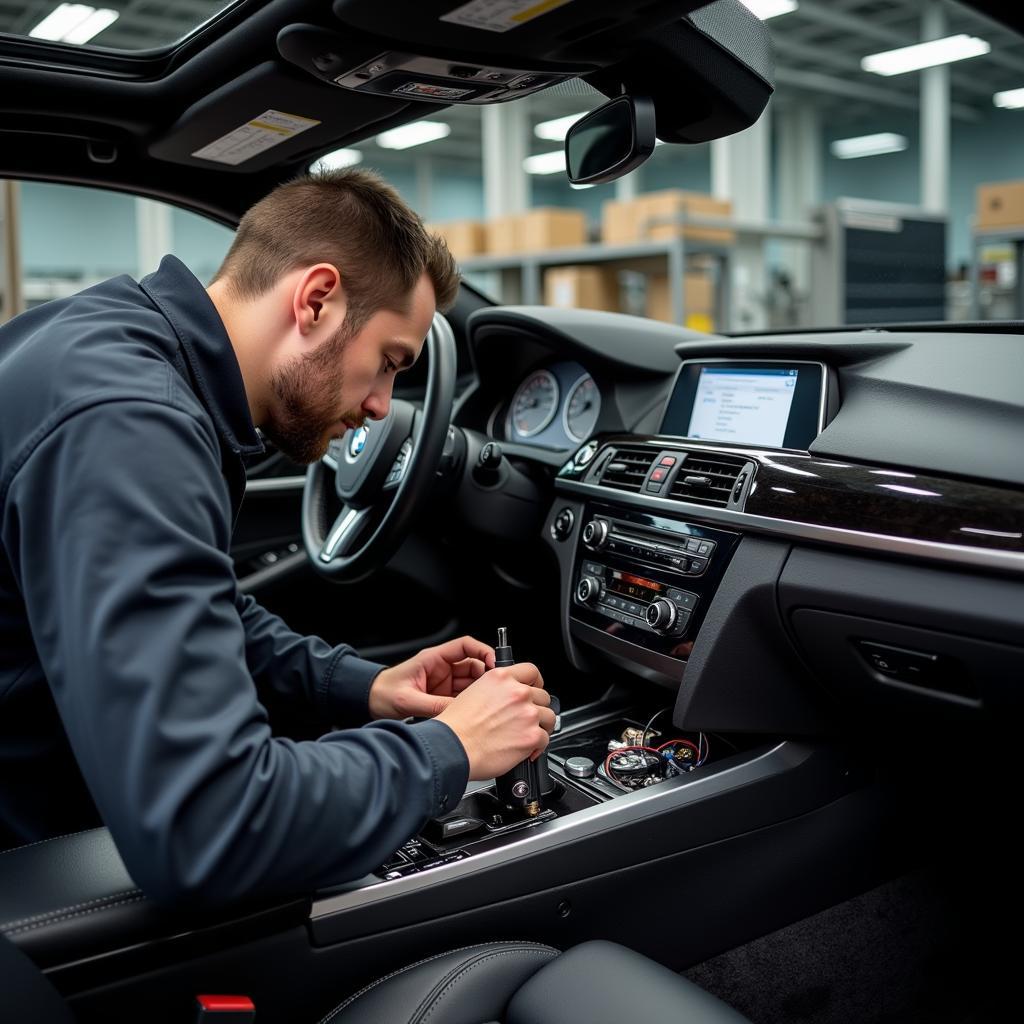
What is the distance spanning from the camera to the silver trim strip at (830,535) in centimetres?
106

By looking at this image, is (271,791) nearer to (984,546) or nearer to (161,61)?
(984,546)

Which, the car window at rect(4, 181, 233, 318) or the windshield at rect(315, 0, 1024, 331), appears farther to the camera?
the car window at rect(4, 181, 233, 318)

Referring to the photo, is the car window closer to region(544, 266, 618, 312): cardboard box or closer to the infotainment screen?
region(544, 266, 618, 312): cardboard box

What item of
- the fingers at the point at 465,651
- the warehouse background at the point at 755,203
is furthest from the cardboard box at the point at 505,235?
the fingers at the point at 465,651

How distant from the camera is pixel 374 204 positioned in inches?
42.6

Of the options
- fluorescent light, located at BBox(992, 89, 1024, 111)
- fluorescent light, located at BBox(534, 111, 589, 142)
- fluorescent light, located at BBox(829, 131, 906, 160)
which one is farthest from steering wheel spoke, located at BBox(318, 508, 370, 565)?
fluorescent light, located at BBox(829, 131, 906, 160)

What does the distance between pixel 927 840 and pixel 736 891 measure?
40 centimetres

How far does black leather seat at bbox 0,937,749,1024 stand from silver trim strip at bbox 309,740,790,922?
8 centimetres

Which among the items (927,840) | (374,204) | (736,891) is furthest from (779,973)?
(374,204)

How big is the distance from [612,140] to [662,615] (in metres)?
0.62

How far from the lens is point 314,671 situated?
1.25m

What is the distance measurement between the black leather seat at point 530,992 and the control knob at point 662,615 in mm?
496

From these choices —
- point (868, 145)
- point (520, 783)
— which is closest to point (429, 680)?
point (520, 783)

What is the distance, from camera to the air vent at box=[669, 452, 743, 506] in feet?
4.46
